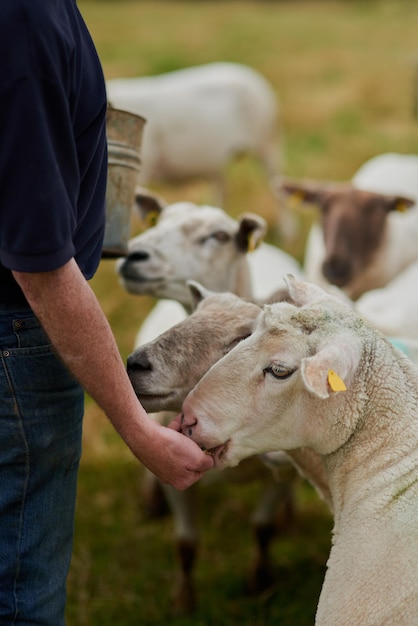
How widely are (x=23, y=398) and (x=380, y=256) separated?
13.7 feet

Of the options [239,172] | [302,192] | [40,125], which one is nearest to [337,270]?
[302,192]

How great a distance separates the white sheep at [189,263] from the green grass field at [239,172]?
26 cm

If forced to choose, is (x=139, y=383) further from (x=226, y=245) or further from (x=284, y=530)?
(x=284, y=530)

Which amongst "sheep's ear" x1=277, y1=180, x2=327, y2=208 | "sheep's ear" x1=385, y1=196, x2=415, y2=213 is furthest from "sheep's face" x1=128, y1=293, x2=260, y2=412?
"sheep's ear" x1=277, y1=180, x2=327, y2=208

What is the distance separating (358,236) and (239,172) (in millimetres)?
5927

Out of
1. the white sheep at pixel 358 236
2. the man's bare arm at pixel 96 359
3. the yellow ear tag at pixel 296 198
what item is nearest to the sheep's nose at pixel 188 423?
the man's bare arm at pixel 96 359

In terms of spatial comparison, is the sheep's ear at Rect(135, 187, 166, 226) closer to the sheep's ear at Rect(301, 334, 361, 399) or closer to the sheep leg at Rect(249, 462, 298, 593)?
the sheep leg at Rect(249, 462, 298, 593)

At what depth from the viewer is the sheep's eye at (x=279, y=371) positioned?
2.25 metres

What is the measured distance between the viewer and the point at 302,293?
251 cm

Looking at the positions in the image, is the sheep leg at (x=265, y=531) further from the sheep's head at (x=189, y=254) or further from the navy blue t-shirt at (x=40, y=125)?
the navy blue t-shirt at (x=40, y=125)

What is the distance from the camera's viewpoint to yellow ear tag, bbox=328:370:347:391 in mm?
2080

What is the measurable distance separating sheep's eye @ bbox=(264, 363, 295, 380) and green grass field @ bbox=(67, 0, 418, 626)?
1.95 metres

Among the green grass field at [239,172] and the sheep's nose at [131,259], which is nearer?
the sheep's nose at [131,259]

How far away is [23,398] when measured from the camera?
6.88 ft
